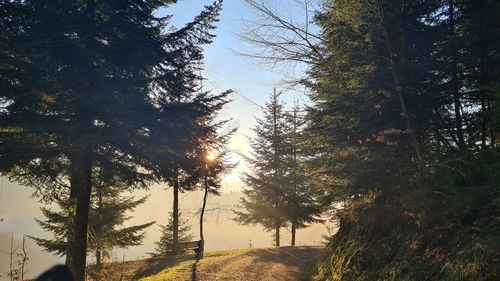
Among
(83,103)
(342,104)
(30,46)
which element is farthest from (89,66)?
(342,104)

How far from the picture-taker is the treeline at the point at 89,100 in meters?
11.0

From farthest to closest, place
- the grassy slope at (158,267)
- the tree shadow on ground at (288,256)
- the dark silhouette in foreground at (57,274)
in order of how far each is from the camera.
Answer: the tree shadow on ground at (288,256)
the grassy slope at (158,267)
the dark silhouette in foreground at (57,274)

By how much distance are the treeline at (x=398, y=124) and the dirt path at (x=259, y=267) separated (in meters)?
4.60

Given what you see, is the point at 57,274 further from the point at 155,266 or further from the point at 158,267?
the point at 155,266

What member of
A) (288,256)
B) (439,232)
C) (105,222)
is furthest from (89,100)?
(105,222)

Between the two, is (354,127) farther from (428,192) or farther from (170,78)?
(170,78)

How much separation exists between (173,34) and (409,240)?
11.8 metres

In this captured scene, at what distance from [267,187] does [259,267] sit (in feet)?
42.2

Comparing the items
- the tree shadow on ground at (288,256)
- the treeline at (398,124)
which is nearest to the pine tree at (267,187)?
the tree shadow on ground at (288,256)

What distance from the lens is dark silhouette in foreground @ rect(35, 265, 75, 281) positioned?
13.7 feet

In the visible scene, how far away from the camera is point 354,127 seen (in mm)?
11039

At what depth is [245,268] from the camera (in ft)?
53.1

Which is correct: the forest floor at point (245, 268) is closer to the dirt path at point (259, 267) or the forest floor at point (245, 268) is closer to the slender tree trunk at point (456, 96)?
the dirt path at point (259, 267)

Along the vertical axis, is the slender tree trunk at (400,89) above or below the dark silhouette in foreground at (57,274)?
above
